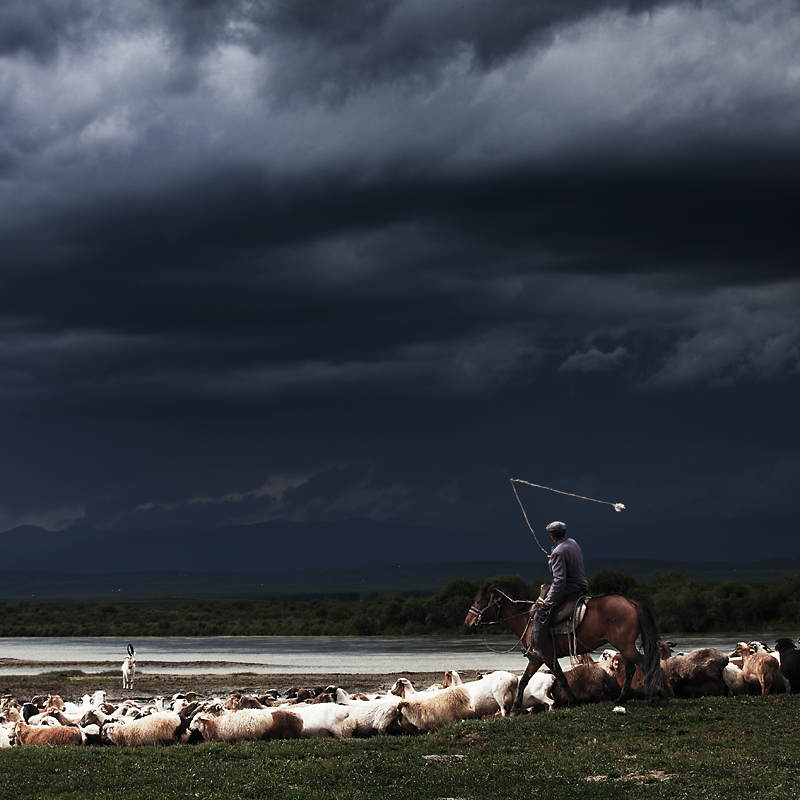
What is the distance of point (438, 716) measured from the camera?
53.9ft

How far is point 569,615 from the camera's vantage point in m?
15.9

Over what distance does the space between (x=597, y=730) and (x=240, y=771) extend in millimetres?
5144

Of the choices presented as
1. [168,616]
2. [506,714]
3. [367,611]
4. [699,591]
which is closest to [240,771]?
[506,714]

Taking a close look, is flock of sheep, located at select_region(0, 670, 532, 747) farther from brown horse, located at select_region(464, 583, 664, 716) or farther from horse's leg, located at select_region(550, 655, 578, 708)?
horse's leg, located at select_region(550, 655, 578, 708)

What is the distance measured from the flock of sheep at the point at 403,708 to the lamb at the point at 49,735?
0.02 metres

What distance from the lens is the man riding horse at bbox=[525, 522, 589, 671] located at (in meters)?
15.7

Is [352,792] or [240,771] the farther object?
[240,771]

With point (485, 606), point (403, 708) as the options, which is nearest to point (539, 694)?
point (485, 606)

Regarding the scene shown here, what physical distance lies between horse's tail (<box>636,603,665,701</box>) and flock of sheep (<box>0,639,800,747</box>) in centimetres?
130

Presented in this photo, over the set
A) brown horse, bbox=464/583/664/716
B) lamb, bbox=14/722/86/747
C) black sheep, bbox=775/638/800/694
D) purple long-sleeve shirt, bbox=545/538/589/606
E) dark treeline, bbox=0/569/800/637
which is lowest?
dark treeline, bbox=0/569/800/637

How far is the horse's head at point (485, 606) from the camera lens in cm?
1723

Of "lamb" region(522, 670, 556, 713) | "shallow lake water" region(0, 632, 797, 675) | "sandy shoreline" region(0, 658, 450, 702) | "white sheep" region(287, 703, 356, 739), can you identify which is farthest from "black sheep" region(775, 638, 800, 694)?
"shallow lake water" region(0, 632, 797, 675)

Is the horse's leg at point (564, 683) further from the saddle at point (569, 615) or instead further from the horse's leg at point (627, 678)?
the horse's leg at point (627, 678)

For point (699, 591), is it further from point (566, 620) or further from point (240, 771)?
point (240, 771)
